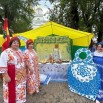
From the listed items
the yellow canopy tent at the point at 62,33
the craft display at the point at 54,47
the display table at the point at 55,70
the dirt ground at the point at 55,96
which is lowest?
the dirt ground at the point at 55,96

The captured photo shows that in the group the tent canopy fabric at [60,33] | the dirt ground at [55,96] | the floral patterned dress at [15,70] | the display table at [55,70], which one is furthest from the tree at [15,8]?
the floral patterned dress at [15,70]

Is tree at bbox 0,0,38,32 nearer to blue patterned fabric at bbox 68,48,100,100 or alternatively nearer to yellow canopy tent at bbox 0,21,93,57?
yellow canopy tent at bbox 0,21,93,57

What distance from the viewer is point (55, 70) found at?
793 centimetres

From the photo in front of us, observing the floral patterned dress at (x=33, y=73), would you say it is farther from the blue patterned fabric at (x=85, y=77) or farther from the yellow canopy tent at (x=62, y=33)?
the yellow canopy tent at (x=62, y=33)

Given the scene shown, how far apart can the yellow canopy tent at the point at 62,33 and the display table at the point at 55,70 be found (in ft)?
4.78

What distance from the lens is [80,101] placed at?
606cm

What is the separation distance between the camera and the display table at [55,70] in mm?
7902

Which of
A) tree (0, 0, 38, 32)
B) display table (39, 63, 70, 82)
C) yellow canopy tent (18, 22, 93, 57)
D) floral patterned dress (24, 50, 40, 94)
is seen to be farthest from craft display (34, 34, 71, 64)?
tree (0, 0, 38, 32)

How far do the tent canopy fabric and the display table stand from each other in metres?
1.46

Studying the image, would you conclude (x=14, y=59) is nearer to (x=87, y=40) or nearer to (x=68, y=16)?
(x=87, y=40)

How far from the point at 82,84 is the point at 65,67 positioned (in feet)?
5.43

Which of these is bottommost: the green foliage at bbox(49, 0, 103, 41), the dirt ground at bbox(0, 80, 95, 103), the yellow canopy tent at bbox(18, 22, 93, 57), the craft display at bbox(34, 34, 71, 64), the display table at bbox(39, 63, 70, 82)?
the dirt ground at bbox(0, 80, 95, 103)

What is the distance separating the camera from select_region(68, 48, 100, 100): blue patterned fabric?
19.9 ft

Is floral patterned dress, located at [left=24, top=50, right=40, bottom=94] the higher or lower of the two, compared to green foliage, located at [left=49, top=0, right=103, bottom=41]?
lower
